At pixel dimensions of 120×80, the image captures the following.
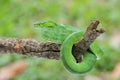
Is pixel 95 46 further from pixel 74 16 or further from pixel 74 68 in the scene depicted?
pixel 74 16

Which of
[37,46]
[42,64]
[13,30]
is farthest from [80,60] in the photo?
[13,30]

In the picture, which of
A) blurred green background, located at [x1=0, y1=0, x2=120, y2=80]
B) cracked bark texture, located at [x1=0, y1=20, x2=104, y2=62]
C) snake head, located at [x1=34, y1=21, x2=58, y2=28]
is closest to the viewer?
cracked bark texture, located at [x1=0, y1=20, x2=104, y2=62]

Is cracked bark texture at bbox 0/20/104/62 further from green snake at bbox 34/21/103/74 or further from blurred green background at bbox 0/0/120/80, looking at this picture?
blurred green background at bbox 0/0/120/80

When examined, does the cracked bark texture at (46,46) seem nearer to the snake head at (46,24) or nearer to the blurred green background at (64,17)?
the snake head at (46,24)

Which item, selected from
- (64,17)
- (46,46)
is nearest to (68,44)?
(46,46)

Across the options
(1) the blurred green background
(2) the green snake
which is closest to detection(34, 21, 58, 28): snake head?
(2) the green snake

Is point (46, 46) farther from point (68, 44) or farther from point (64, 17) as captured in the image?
point (64, 17)
